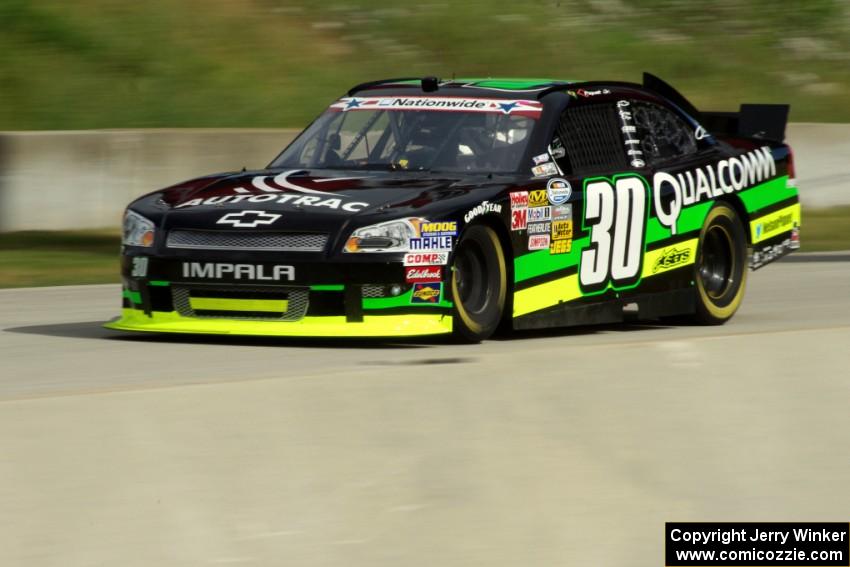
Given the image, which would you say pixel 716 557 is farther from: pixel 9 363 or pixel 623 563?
pixel 9 363

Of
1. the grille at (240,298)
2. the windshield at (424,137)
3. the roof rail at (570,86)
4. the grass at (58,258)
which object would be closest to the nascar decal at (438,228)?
the grille at (240,298)

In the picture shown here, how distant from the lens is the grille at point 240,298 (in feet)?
27.7

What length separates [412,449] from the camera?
255 inches

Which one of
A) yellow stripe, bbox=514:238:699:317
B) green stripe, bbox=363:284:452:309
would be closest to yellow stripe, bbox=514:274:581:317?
yellow stripe, bbox=514:238:699:317

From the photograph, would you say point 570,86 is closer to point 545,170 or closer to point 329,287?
point 545,170

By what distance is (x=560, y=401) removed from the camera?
713cm

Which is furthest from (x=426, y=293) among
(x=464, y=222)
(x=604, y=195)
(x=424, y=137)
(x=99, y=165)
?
(x=99, y=165)

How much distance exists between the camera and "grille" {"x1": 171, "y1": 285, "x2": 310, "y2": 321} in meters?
8.45

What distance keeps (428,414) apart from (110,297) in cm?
588

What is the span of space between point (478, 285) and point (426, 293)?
18.4 inches

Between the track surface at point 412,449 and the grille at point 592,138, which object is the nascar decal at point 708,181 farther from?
the track surface at point 412,449

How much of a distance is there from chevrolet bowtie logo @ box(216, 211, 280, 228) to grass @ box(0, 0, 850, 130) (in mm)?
12391

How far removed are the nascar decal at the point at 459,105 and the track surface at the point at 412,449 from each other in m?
1.52

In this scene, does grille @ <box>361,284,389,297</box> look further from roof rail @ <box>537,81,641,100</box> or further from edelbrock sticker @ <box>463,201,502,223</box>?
roof rail @ <box>537,81,641,100</box>
